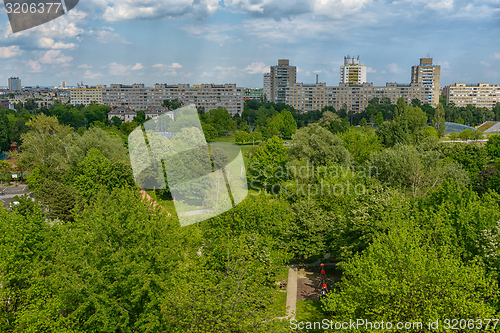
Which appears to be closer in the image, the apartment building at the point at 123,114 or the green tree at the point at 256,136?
the green tree at the point at 256,136

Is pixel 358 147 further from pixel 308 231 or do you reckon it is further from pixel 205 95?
pixel 205 95

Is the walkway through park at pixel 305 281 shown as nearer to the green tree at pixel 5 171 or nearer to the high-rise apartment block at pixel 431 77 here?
the green tree at pixel 5 171

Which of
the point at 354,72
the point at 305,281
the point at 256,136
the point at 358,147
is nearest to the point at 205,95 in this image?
the point at 256,136

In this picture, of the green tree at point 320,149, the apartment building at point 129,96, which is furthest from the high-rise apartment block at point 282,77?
the green tree at point 320,149

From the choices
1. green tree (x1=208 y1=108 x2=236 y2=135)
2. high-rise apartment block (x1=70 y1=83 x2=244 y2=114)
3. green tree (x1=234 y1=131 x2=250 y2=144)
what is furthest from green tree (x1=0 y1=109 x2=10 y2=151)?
high-rise apartment block (x1=70 y1=83 x2=244 y2=114)

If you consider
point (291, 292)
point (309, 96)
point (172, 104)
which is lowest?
point (291, 292)

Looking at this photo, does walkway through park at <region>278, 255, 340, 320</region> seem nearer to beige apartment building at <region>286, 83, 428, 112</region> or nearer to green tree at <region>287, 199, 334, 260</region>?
green tree at <region>287, 199, 334, 260</region>
